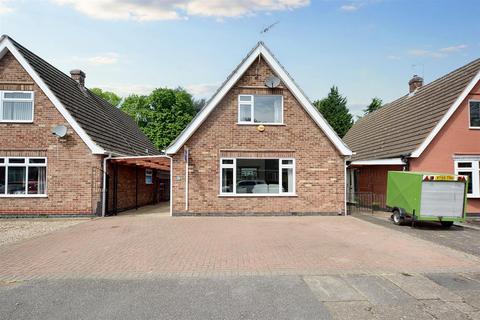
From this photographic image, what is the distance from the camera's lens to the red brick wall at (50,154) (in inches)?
575

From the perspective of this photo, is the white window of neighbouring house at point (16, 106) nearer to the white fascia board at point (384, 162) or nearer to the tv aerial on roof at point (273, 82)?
the tv aerial on roof at point (273, 82)

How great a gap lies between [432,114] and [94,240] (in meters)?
15.5

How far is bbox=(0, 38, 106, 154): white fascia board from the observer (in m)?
14.7

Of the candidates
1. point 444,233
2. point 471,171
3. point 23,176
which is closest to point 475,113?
point 471,171

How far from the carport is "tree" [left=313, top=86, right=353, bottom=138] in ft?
83.4

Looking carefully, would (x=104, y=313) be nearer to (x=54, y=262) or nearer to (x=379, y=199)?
(x=54, y=262)

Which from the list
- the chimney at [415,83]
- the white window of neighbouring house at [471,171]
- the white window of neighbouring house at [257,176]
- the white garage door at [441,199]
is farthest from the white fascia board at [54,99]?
the chimney at [415,83]

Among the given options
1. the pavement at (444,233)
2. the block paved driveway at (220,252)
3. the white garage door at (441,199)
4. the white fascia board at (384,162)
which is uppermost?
the white fascia board at (384,162)

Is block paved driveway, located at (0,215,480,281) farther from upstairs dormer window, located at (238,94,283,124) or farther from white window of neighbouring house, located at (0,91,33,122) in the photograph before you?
white window of neighbouring house, located at (0,91,33,122)

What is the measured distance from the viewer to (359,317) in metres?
4.63

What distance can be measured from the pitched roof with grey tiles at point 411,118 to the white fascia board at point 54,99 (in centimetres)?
1377

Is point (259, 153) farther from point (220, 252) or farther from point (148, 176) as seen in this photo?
point (148, 176)

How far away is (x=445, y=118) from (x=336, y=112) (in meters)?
28.7

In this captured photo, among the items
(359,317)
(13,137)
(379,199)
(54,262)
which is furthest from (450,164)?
(13,137)
